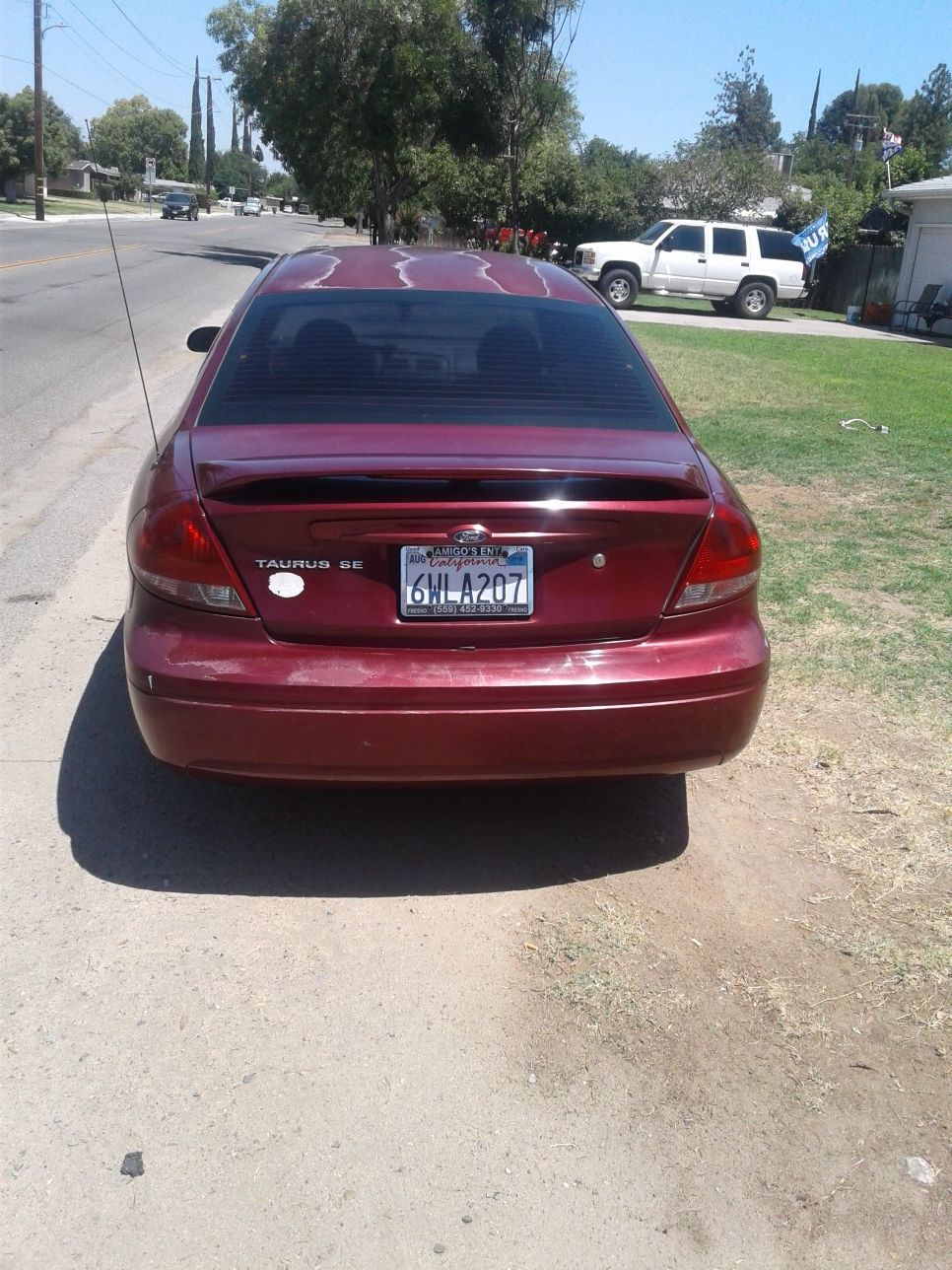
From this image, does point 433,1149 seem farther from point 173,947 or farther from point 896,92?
point 896,92

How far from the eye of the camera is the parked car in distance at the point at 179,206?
67.5 metres

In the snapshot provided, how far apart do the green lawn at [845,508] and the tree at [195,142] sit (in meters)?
98.2

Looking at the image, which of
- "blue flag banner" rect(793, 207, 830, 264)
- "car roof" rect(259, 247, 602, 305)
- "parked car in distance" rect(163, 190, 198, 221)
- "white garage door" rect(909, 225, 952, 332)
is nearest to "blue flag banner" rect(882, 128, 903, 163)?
"blue flag banner" rect(793, 207, 830, 264)

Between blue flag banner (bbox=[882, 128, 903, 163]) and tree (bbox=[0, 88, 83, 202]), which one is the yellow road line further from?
tree (bbox=[0, 88, 83, 202])

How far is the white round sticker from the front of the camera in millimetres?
3213

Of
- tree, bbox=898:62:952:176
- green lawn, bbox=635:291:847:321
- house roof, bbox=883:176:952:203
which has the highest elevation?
tree, bbox=898:62:952:176

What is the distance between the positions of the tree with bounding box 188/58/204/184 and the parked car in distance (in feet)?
114

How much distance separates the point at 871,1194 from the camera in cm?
251

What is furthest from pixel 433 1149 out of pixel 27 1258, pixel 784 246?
pixel 784 246

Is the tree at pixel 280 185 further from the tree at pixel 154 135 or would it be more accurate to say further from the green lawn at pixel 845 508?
the green lawn at pixel 845 508

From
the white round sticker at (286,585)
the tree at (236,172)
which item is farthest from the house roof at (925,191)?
the tree at (236,172)

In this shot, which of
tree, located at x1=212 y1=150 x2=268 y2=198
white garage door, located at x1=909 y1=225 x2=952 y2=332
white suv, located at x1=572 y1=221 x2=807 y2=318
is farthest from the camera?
tree, located at x1=212 y1=150 x2=268 y2=198

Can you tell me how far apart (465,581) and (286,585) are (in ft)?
1.53

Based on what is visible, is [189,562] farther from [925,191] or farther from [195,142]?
[195,142]
